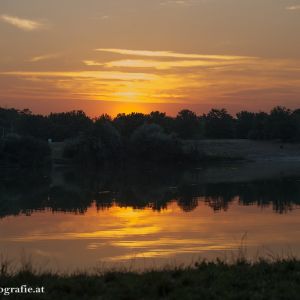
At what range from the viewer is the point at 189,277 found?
7.47m

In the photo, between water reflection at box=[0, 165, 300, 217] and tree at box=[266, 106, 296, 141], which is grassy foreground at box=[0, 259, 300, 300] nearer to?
water reflection at box=[0, 165, 300, 217]

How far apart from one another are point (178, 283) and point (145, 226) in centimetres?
1204

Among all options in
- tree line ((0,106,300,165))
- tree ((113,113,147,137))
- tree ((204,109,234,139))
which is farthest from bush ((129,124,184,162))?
tree ((204,109,234,139))

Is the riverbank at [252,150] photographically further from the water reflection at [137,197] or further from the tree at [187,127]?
the water reflection at [137,197]

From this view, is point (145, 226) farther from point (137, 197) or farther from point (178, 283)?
point (137, 197)

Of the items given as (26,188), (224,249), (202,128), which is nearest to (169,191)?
(26,188)

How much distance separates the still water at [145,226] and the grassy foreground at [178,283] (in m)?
2.77

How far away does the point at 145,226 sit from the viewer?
757 inches

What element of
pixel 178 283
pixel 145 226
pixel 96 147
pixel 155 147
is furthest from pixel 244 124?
pixel 178 283

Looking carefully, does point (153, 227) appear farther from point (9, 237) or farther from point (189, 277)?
point (189, 277)

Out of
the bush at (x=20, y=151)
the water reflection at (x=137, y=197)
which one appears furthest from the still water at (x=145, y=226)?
the bush at (x=20, y=151)

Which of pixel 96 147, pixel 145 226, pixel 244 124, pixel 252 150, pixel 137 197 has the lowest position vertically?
pixel 137 197

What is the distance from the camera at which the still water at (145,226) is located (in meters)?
12.8

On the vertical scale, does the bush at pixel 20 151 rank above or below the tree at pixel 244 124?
below
